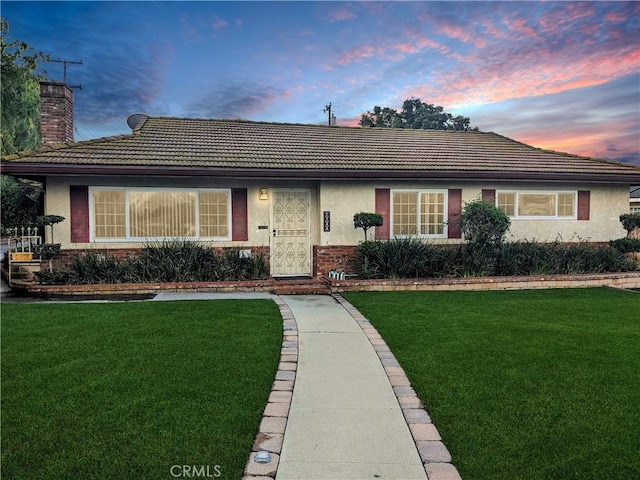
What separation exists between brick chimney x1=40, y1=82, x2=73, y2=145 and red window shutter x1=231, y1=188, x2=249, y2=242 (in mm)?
6033

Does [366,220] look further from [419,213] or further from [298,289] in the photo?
[298,289]

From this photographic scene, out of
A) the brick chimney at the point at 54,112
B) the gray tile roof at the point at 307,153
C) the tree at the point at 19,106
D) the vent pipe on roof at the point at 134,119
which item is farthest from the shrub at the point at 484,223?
the tree at the point at 19,106

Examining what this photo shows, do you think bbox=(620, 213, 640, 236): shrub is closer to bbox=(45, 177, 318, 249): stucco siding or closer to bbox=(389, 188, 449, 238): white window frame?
bbox=(389, 188, 449, 238): white window frame

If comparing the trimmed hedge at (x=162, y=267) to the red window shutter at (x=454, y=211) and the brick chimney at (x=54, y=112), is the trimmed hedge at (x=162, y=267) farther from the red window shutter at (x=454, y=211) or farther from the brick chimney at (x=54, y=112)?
the red window shutter at (x=454, y=211)

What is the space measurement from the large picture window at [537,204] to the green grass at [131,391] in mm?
9228

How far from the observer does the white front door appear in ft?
40.7

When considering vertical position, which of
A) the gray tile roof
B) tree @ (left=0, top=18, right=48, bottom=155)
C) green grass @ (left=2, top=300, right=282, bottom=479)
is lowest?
green grass @ (left=2, top=300, right=282, bottom=479)

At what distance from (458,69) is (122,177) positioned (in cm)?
1159

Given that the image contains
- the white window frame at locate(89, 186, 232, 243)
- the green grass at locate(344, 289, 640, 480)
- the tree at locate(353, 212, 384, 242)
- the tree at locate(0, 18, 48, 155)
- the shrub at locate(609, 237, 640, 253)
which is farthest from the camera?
the tree at locate(0, 18, 48, 155)

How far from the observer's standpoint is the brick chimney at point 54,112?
13.3 meters

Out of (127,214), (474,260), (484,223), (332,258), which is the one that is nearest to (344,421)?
(332,258)

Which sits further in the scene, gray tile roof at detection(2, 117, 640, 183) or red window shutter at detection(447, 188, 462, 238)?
red window shutter at detection(447, 188, 462, 238)

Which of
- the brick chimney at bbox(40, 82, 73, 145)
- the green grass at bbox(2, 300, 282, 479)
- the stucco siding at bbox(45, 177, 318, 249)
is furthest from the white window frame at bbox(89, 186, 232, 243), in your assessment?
the green grass at bbox(2, 300, 282, 479)
